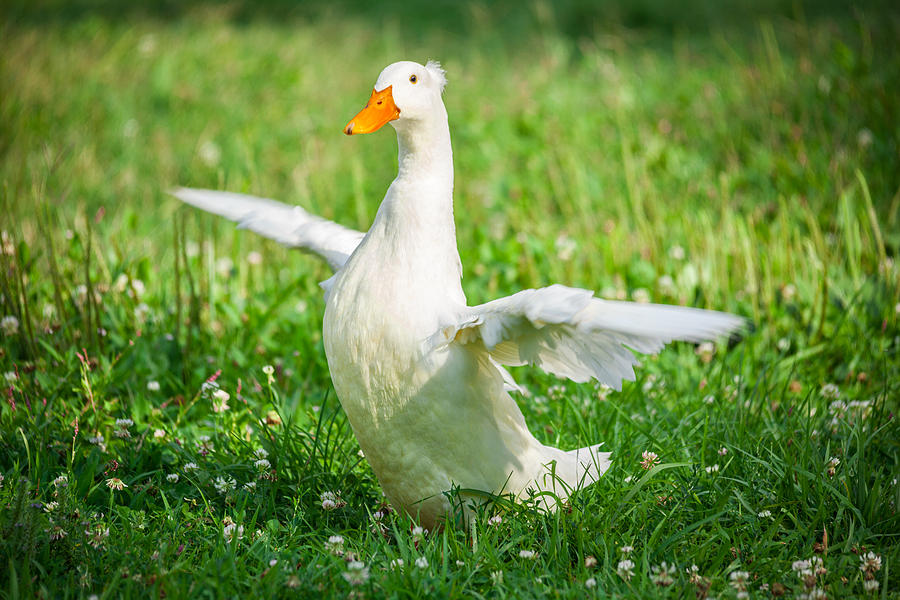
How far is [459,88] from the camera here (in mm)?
7312

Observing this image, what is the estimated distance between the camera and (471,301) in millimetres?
4043

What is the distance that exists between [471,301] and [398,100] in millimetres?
1880

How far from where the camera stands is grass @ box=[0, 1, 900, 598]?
2.27 metres

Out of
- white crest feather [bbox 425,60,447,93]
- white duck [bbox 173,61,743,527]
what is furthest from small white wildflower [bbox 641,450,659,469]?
white crest feather [bbox 425,60,447,93]

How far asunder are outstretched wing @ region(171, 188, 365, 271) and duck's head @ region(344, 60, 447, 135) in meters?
0.64

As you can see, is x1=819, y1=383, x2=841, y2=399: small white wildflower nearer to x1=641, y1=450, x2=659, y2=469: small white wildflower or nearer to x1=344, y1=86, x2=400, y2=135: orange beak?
x1=641, y1=450, x2=659, y2=469: small white wildflower

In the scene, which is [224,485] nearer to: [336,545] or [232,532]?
[232,532]

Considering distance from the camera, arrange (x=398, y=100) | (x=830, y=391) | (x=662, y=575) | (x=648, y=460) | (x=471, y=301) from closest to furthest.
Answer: (x=662, y=575) → (x=398, y=100) → (x=648, y=460) → (x=830, y=391) → (x=471, y=301)

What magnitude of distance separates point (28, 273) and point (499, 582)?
2325 mm

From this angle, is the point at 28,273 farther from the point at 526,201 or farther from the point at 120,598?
the point at 526,201

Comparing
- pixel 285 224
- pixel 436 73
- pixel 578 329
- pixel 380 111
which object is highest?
pixel 436 73

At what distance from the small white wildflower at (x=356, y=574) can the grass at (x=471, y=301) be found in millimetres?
51

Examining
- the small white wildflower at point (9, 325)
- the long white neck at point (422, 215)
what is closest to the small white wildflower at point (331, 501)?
the long white neck at point (422, 215)

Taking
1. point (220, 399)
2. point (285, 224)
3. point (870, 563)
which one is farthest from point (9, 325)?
point (870, 563)
